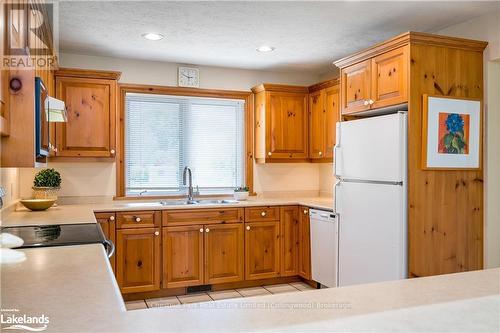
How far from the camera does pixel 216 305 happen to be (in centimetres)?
88

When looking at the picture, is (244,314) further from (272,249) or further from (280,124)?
(280,124)

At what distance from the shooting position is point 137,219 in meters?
3.88

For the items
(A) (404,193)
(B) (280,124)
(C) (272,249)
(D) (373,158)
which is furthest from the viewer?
(B) (280,124)

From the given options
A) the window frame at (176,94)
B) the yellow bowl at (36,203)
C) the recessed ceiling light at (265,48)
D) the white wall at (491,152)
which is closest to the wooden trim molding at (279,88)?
the window frame at (176,94)

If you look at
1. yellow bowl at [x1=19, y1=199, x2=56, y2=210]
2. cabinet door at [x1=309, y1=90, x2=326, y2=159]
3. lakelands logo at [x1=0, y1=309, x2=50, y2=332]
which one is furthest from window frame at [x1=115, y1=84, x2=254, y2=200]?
lakelands logo at [x1=0, y1=309, x2=50, y2=332]

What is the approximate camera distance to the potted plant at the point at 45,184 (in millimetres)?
3607

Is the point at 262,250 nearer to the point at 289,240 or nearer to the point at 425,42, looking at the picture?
the point at 289,240

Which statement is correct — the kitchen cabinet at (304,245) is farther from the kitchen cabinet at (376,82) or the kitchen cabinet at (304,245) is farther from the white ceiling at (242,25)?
the white ceiling at (242,25)

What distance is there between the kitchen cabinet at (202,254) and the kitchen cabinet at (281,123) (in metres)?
1.01

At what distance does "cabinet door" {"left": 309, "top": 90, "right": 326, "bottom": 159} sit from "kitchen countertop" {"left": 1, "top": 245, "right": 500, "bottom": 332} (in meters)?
3.48

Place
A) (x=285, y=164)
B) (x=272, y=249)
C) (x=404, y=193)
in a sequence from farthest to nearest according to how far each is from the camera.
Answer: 1. (x=285, y=164)
2. (x=272, y=249)
3. (x=404, y=193)

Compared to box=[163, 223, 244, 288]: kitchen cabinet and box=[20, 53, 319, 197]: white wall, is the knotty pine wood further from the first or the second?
box=[20, 53, 319, 197]: white wall

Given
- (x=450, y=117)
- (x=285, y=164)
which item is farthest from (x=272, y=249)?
(x=450, y=117)

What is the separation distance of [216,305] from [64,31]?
3.31 m
